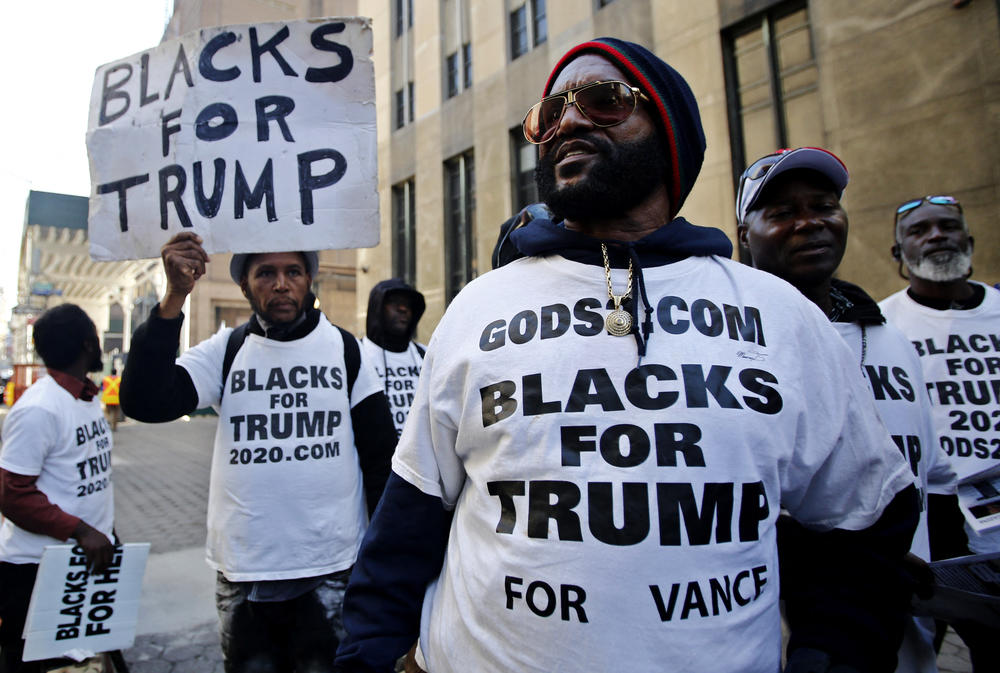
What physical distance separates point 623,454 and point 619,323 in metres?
0.27

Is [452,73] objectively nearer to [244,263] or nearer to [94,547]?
[244,263]

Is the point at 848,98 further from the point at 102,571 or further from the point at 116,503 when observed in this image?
the point at 116,503

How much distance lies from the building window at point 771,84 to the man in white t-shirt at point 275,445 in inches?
321

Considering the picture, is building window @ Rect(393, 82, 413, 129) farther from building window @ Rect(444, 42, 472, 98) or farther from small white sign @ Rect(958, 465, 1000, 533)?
small white sign @ Rect(958, 465, 1000, 533)

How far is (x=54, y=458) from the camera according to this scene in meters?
3.07

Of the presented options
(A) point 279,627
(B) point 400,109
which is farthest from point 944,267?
(B) point 400,109

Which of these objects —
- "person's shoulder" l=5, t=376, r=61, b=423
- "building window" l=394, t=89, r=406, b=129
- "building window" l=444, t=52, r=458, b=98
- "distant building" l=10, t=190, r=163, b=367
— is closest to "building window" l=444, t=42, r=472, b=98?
"building window" l=444, t=52, r=458, b=98

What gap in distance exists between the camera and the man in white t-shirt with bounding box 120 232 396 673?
7.78 feet

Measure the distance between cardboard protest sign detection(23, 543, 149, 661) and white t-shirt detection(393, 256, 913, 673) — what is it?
2.53 metres

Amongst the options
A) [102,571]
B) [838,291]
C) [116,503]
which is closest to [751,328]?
[838,291]

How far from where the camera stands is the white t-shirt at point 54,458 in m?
2.97

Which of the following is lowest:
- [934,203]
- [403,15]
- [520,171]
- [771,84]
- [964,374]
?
[964,374]

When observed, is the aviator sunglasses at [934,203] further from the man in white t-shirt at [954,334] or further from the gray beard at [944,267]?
the gray beard at [944,267]

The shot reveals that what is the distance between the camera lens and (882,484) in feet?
4.03
